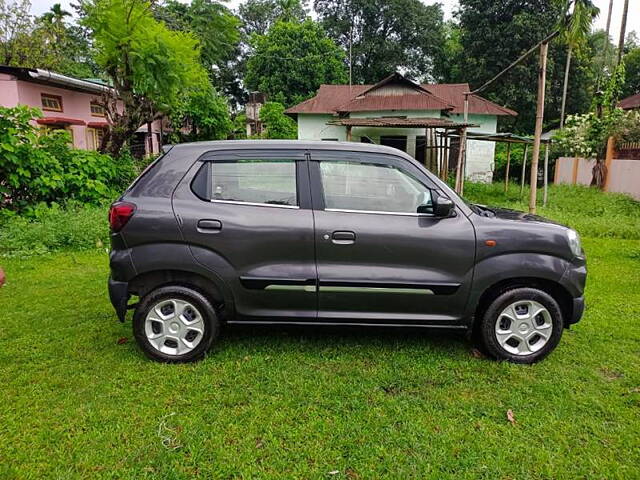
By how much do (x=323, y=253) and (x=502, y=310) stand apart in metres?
1.47

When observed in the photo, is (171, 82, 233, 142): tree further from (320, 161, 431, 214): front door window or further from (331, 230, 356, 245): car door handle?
(331, 230, 356, 245): car door handle

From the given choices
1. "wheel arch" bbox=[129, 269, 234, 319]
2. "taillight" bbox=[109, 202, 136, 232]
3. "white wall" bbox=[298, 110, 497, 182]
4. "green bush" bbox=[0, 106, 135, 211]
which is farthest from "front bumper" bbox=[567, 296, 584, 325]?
"white wall" bbox=[298, 110, 497, 182]

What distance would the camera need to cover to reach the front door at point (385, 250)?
3514 millimetres

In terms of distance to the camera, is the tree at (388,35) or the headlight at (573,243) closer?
the headlight at (573,243)

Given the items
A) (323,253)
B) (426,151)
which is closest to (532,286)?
(323,253)

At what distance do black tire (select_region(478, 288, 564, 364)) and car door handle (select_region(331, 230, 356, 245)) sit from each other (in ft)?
4.00

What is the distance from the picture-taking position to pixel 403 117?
18.8 metres

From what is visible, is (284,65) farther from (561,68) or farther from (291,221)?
(291,221)

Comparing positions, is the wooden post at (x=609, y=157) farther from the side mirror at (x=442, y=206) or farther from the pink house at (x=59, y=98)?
the pink house at (x=59, y=98)

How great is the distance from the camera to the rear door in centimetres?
351

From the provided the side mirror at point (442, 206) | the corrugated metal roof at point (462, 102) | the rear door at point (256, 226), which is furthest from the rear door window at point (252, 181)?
the corrugated metal roof at point (462, 102)

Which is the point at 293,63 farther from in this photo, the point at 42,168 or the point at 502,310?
the point at 502,310

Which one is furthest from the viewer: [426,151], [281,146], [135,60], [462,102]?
[462,102]

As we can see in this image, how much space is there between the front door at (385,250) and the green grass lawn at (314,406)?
468 mm
